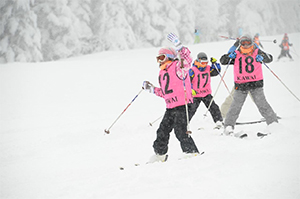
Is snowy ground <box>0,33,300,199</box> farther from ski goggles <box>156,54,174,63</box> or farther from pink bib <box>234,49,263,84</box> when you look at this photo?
ski goggles <box>156,54,174,63</box>

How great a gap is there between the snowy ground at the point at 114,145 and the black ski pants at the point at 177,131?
324mm

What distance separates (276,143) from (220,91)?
933cm

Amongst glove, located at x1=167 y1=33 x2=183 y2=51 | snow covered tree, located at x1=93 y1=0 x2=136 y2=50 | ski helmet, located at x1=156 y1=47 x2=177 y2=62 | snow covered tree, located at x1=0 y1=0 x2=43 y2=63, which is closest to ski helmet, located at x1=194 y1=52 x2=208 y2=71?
glove, located at x1=167 y1=33 x2=183 y2=51

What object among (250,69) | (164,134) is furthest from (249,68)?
(164,134)

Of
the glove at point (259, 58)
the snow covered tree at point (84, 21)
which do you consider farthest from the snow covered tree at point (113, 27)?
the glove at point (259, 58)

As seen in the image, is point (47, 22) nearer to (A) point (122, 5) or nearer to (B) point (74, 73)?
(A) point (122, 5)

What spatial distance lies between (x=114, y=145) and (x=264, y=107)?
3000 millimetres

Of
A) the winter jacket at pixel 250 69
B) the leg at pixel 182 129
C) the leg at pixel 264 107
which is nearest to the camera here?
the leg at pixel 182 129

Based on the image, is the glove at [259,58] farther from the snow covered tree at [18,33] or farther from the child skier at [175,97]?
the snow covered tree at [18,33]

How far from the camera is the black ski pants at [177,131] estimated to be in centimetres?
438

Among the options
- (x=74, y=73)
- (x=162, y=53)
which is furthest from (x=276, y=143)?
(x=74, y=73)

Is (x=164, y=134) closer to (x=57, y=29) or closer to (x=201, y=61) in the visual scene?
(x=201, y=61)

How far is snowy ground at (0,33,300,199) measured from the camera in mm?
2918

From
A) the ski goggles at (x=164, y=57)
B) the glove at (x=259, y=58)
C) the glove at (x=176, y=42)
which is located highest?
the glove at (x=176, y=42)
